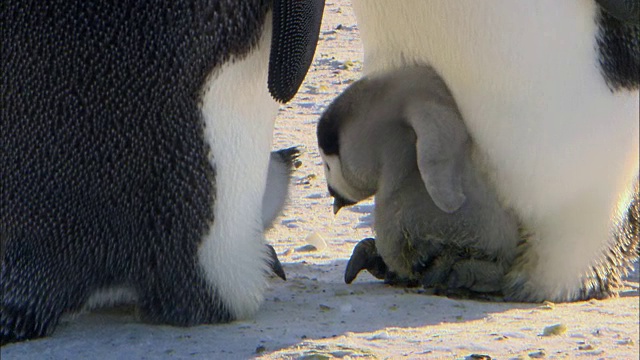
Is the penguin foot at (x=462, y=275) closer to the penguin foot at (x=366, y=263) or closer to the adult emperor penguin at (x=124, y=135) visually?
the penguin foot at (x=366, y=263)

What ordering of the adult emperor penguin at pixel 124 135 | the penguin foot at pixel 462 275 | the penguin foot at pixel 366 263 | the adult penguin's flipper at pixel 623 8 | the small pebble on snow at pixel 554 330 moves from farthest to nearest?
1. the penguin foot at pixel 366 263
2. the penguin foot at pixel 462 275
3. the adult penguin's flipper at pixel 623 8
4. the small pebble on snow at pixel 554 330
5. the adult emperor penguin at pixel 124 135

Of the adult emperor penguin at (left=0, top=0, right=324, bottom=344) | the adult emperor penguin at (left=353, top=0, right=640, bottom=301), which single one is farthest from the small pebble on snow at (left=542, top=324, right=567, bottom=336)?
the adult emperor penguin at (left=0, top=0, right=324, bottom=344)

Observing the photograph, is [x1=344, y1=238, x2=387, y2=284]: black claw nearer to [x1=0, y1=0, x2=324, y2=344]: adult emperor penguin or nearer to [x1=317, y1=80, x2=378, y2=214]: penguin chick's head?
[x1=317, y1=80, x2=378, y2=214]: penguin chick's head

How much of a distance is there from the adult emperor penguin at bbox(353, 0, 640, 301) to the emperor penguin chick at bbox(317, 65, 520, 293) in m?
0.03

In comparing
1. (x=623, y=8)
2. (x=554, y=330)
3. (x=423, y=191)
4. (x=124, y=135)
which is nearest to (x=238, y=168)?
(x=124, y=135)

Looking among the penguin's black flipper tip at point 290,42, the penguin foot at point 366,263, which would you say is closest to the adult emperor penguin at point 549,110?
the penguin foot at point 366,263

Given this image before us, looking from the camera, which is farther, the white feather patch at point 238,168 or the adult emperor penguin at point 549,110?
the adult emperor penguin at point 549,110

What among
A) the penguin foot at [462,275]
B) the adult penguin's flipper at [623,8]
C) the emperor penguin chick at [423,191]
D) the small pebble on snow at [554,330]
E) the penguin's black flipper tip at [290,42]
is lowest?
the small pebble on snow at [554,330]

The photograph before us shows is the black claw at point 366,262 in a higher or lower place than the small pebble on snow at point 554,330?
higher

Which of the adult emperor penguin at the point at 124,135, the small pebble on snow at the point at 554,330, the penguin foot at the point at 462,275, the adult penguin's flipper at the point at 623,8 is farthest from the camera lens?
the penguin foot at the point at 462,275

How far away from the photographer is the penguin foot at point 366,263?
2835mm

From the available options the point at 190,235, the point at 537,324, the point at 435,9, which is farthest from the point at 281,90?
the point at 537,324

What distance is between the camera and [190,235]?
7.70ft

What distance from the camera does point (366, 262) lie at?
2.86 metres
